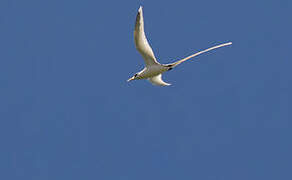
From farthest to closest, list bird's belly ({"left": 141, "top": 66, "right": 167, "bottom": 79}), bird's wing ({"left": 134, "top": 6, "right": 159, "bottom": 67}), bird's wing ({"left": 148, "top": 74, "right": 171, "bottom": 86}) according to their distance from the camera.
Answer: bird's wing ({"left": 148, "top": 74, "right": 171, "bottom": 86}) < bird's belly ({"left": 141, "top": 66, "right": 167, "bottom": 79}) < bird's wing ({"left": 134, "top": 6, "right": 159, "bottom": 67})

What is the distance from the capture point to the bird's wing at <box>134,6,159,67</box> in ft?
114

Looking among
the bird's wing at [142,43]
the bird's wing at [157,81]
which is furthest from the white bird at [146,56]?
the bird's wing at [157,81]

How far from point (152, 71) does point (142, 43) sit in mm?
2985

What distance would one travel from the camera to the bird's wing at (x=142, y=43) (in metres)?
34.8

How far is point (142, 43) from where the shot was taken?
3625cm

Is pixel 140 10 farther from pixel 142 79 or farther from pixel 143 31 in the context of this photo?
pixel 142 79

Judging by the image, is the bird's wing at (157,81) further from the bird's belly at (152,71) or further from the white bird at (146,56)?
the bird's belly at (152,71)

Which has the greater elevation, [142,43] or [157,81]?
[157,81]

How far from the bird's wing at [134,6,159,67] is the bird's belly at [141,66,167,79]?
1.17 feet

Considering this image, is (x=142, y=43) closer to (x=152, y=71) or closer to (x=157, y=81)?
(x=152, y=71)

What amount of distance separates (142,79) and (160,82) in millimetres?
2638

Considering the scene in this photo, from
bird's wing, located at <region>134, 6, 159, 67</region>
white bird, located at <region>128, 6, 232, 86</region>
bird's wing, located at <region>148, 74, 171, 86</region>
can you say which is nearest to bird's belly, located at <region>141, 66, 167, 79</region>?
white bird, located at <region>128, 6, 232, 86</region>

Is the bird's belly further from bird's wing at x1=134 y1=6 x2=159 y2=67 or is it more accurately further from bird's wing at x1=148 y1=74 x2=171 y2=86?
bird's wing at x1=148 y1=74 x2=171 y2=86

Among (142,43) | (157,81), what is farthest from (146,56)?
(157,81)
